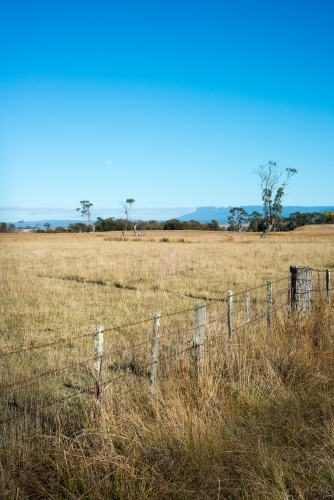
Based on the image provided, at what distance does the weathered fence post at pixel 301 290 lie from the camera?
8.20 meters

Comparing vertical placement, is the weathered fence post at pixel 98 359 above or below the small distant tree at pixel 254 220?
below

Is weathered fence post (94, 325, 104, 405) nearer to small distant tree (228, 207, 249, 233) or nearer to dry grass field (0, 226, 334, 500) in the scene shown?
dry grass field (0, 226, 334, 500)

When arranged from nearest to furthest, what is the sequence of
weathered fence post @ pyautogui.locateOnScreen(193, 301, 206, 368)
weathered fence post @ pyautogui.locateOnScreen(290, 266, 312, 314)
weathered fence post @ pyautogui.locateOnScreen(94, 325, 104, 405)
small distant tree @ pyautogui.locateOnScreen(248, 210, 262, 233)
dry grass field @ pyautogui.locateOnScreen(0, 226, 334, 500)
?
dry grass field @ pyautogui.locateOnScreen(0, 226, 334, 500) < weathered fence post @ pyautogui.locateOnScreen(94, 325, 104, 405) < weathered fence post @ pyautogui.locateOnScreen(193, 301, 206, 368) < weathered fence post @ pyautogui.locateOnScreen(290, 266, 312, 314) < small distant tree @ pyautogui.locateOnScreen(248, 210, 262, 233)

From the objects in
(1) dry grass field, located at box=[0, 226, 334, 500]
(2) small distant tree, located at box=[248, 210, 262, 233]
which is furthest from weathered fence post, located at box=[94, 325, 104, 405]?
(2) small distant tree, located at box=[248, 210, 262, 233]

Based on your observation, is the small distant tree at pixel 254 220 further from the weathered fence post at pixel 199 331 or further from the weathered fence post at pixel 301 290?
the weathered fence post at pixel 199 331

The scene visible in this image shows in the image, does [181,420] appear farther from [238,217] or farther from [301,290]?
[238,217]

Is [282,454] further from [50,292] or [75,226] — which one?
[75,226]

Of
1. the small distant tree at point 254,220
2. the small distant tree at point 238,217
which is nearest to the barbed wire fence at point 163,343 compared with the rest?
the small distant tree at point 254,220

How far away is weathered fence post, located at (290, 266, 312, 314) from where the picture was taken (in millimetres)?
8195

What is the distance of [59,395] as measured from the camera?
254 inches

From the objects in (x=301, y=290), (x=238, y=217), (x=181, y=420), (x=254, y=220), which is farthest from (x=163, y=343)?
(x=238, y=217)

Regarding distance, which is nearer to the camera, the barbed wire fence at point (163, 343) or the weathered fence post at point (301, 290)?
the barbed wire fence at point (163, 343)

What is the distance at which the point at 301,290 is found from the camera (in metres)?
8.23

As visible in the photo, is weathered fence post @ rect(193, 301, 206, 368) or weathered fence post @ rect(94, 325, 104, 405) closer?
weathered fence post @ rect(94, 325, 104, 405)
